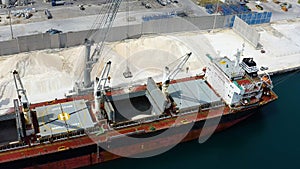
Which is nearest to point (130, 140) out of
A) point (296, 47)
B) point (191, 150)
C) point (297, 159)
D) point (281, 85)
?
point (191, 150)

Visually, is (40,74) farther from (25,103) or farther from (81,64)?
(25,103)

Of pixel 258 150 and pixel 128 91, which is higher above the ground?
pixel 128 91

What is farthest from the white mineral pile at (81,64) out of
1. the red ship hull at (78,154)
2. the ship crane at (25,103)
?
the red ship hull at (78,154)

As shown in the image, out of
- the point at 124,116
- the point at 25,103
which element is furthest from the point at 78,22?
the point at 25,103

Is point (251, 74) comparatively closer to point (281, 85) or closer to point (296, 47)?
point (281, 85)

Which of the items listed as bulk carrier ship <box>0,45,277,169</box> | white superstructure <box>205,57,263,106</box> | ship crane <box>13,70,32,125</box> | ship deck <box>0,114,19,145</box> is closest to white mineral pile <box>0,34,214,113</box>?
ship deck <box>0,114,19,145</box>

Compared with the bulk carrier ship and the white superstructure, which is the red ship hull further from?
the white superstructure
